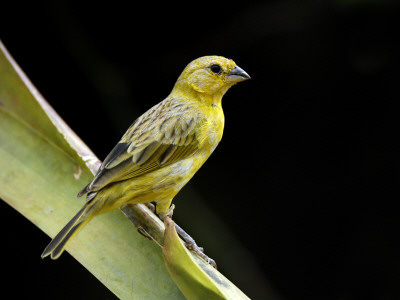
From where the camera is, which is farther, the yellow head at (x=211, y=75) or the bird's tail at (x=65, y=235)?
the yellow head at (x=211, y=75)

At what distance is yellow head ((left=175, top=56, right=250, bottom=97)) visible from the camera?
1.93m

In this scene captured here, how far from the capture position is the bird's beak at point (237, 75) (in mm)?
1890

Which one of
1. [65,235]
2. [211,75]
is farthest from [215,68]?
[65,235]

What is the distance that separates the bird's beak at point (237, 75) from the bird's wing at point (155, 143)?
18 cm

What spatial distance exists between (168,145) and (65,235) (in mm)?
566

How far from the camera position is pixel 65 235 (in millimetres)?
1376

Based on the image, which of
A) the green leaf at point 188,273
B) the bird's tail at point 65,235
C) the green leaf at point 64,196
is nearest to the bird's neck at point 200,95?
the green leaf at point 64,196

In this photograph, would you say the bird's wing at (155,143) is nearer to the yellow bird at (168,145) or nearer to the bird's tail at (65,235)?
the yellow bird at (168,145)

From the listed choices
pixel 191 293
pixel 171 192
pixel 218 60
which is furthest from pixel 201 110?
pixel 191 293

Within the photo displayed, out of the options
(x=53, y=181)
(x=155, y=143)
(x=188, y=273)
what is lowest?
(x=188, y=273)

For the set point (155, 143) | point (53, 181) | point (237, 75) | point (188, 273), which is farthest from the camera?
point (237, 75)

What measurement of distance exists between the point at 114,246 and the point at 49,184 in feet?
1.00

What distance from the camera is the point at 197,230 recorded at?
9.15 ft

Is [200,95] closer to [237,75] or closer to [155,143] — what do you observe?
[237,75]
